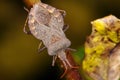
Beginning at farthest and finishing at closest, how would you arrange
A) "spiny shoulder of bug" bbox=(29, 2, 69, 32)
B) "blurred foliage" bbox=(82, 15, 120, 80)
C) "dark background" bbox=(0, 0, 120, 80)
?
"dark background" bbox=(0, 0, 120, 80), "spiny shoulder of bug" bbox=(29, 2, 69, 32), "blurred foliage" bbox=(82, 15, 120, 80)

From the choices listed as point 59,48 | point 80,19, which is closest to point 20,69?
point 80,19

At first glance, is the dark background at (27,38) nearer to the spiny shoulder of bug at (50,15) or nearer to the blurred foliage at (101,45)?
the spiny shoulder of bug at (50,15)

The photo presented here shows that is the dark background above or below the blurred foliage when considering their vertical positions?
below

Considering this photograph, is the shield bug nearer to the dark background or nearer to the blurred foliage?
the blurred foliage

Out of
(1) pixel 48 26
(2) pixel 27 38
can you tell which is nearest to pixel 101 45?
(1) pixel 48 26

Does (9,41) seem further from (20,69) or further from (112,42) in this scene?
(112,42)

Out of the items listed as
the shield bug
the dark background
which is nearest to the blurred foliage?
the shield bug
